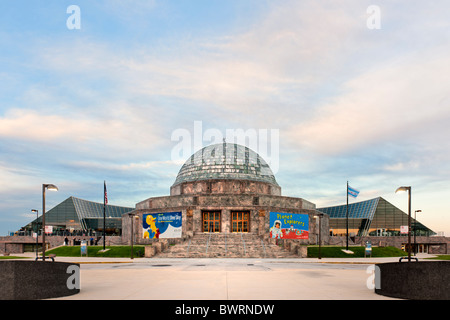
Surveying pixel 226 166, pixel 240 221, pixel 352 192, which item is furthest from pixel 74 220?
pixel 352 192

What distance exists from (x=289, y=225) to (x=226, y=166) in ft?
37.7

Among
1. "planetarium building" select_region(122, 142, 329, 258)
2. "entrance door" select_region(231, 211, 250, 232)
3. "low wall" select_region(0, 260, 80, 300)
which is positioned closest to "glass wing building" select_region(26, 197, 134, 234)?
"planetarium building" select_region(122, 142, 329, 258)

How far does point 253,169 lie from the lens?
1662 inches

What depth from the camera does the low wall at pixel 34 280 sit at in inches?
272

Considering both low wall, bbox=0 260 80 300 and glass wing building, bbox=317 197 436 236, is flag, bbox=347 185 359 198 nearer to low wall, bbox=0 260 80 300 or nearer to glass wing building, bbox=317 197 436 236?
low wall, bbox=0 260 80 300

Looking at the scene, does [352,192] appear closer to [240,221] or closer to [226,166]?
[240,221]

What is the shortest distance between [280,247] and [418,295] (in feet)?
63.4

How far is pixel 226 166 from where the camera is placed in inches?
1625

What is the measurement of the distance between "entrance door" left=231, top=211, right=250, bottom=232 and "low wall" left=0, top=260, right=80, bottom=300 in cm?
2436

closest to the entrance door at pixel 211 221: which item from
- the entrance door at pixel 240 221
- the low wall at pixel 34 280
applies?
the entrance door at pixel 240 221

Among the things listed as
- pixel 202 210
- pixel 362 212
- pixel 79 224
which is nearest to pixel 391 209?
pixel 362 212

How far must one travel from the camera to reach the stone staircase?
24.4m
